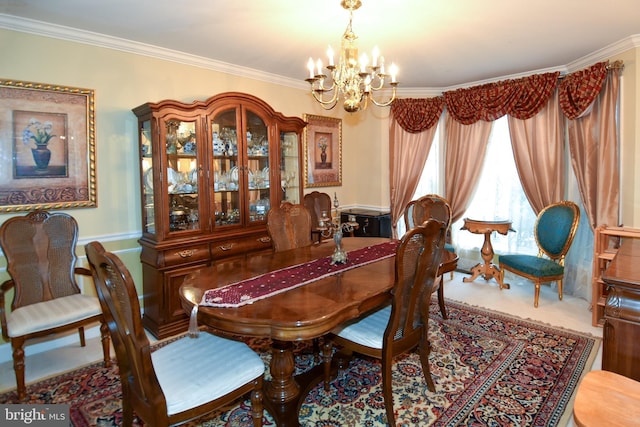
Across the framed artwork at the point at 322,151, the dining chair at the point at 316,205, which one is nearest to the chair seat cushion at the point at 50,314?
the dining chair at the point at 316,205

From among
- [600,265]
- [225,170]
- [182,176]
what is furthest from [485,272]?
[182,176]

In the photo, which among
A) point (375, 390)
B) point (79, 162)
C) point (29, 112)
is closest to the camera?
point (375, 390)

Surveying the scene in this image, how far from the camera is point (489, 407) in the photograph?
223cm

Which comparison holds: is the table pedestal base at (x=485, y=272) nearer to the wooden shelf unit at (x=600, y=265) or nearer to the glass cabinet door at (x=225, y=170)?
the wooden shelf unit at (x=600, y=265)

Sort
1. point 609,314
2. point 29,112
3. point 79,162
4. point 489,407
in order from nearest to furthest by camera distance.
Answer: point 609,314, point 489,407, point 29,112, point 79,162

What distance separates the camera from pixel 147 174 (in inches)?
131

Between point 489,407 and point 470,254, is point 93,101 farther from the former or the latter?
point 470,254

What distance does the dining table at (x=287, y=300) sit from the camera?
168 centimetres

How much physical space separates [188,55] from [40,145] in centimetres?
149

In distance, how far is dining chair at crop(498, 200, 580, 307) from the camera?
379 cm

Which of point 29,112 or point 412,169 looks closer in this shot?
point 29,112

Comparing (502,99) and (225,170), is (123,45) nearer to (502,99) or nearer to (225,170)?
(225,170)

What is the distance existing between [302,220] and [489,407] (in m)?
1.88

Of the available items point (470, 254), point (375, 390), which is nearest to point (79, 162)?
point (375, 390)
